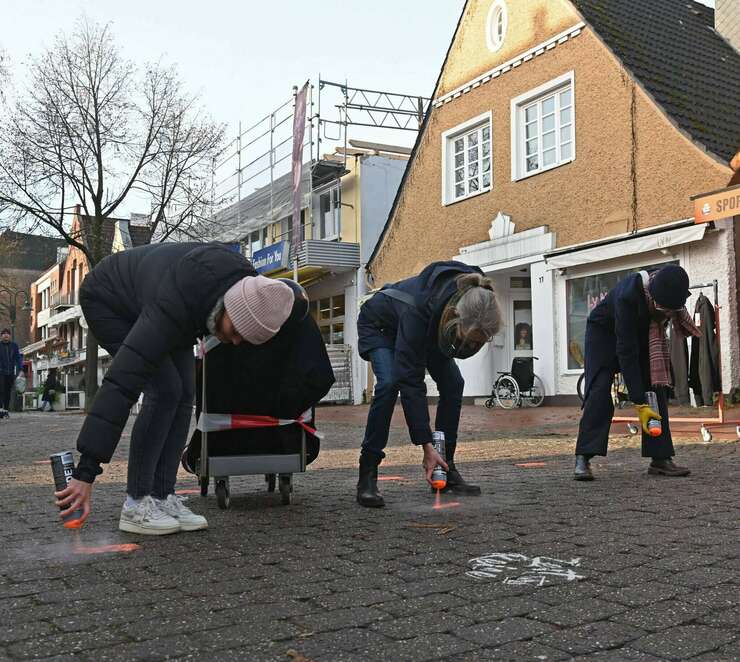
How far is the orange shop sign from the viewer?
10.4 metres

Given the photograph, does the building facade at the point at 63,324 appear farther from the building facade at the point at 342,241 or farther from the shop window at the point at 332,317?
the shop window at the point at 332,317

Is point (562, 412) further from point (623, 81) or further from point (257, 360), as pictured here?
point (257, 360)

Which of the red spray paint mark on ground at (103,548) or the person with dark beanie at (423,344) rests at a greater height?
the person with dark beanie at (423,344)

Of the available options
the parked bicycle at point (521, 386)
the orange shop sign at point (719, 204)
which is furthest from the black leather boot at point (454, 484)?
the parked bicycle at point (521, 386)

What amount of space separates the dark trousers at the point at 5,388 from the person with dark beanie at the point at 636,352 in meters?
14.3

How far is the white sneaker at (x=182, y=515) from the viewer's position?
4160mm

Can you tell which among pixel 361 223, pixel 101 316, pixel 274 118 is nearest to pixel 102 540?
pixel 101 316

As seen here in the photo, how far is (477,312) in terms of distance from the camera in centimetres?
418

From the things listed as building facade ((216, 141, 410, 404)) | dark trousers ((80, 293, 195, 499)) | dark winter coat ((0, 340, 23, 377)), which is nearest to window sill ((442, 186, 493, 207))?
building facade ((216, 141, 410, 404))

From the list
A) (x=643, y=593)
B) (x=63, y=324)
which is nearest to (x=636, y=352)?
(x=643, y=593)

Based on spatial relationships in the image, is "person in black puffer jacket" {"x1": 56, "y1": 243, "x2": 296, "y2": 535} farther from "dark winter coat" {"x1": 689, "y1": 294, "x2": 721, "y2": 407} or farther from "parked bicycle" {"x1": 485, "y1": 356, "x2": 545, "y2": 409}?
"parked bicycle" {"x1": 485, "y1": 356, "x2": 545, "y2": 409}

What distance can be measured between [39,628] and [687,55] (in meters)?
16.8

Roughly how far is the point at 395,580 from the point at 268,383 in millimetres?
1848

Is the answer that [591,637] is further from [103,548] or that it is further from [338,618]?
[103,548]
